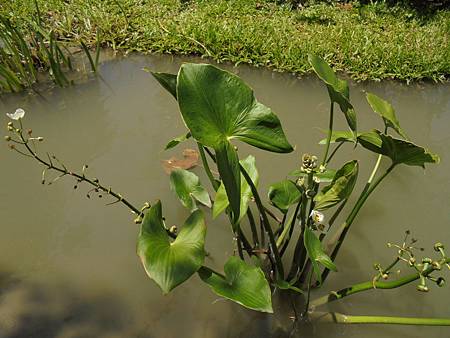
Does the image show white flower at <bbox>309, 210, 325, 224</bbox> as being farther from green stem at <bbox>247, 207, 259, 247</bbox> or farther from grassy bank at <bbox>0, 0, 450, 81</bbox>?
grassy bank at <bbox>0, 0, 450, 81</bbox>

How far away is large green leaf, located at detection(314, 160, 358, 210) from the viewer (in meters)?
1.24

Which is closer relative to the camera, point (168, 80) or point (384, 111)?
point (168, 80)

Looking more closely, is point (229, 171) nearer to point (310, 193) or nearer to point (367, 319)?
point (310, 193)

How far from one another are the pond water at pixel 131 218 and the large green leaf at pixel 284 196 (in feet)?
1.23

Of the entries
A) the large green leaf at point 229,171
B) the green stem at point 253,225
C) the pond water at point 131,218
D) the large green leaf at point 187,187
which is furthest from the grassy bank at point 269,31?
the large green leaf at point 229,171

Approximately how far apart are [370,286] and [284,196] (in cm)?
39

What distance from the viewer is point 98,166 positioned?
2.13 m

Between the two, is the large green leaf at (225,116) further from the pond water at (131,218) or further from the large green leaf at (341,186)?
the pond water at (131,218)

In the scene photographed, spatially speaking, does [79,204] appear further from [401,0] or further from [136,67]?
[401,0]

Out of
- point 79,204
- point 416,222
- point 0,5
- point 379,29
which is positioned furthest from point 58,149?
point 379,29

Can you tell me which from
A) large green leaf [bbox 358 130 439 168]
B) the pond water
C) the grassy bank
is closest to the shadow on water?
the pond water

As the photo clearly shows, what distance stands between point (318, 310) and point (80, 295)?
83cm

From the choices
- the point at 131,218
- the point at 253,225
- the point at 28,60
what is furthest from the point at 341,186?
the point at 28,60

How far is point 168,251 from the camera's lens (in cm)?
108
